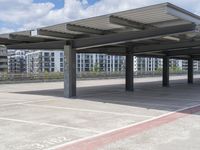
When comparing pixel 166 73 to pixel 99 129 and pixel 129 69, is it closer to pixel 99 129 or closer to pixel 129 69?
pixel 129 69

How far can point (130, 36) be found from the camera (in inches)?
683

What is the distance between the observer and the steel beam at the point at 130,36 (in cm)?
1556

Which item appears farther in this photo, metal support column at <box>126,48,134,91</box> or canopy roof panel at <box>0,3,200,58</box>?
metal support column at <box>126,48,134,91</box>

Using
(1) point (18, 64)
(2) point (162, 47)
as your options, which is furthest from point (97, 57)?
(2) point (162, 47)

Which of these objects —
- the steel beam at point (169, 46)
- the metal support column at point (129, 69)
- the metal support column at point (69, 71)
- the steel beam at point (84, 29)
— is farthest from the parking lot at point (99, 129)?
the metal support column at point (129, 69)

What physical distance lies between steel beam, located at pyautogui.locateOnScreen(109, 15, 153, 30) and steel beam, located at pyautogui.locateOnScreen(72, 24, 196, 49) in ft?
1.23

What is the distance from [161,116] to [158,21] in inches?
227

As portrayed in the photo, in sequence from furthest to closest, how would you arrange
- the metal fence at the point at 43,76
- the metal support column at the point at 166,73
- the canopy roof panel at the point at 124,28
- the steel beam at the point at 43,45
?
the metal fence at the point at 43,76 < the metal support column at the point at 166,73 < the steel beam at the point at 43,45 < the canopy roof panel at the point at 124,28

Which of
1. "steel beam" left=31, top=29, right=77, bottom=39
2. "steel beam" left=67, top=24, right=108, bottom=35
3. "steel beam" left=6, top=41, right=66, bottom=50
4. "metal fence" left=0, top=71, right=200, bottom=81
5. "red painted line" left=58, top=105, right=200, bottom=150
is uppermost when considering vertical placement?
"steel beam" left=67, top=24, right=108, bottom=35

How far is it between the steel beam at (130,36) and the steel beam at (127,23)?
375 millimetres

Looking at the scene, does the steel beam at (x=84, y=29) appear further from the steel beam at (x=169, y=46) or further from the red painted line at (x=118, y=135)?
the red painted line at (x=118, y=135)

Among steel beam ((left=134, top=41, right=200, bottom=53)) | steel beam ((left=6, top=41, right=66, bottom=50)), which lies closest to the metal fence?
steel beam ((left=6, top=41, right=66, bottom=50))

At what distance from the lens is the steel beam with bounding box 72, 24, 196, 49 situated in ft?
51.1

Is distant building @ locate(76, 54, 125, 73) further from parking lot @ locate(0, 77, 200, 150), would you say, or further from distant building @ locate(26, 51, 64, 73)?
parking lot @ locate(0, 77, 200, 150)
